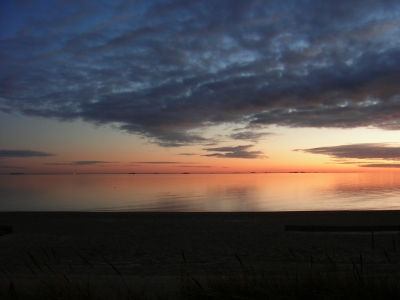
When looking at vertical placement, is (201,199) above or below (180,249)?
above

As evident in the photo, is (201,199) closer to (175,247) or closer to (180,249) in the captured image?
(175,247)

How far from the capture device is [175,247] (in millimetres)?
11711

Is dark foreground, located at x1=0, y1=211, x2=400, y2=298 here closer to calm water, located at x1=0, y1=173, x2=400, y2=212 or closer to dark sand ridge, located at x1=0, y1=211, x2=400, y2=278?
dark sand ridge, located at x1=0, y1=211, x2=400, y2=278

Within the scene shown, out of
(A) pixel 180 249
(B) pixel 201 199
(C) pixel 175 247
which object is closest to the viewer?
(A) pixel 180 249

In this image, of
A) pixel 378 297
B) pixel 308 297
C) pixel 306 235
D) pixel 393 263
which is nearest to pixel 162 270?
pixel 308 297

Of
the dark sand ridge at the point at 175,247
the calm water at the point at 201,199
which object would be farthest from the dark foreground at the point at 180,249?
the calm water at the point at 201,199

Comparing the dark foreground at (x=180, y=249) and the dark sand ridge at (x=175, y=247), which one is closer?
the dark foreground at (x=180, y=249)

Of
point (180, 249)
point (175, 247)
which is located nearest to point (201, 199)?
point (175, 247)

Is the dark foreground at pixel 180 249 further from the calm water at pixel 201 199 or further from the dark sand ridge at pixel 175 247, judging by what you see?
the calm water at pixel 201 199

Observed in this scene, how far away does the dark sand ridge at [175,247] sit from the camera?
8.75 metres

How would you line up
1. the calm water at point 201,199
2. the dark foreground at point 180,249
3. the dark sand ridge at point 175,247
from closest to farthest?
the dark foreground at point 180,249 < the dark sand ridge at point 175,247 < the calm water at point 201,199

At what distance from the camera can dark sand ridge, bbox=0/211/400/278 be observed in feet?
28.7

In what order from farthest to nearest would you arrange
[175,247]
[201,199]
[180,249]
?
[201,199], [175,247], [180,249]

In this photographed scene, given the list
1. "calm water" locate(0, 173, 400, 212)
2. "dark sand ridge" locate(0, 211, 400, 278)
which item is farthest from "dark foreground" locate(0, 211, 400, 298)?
"calm water" locate(0, 173, 400, 212)
